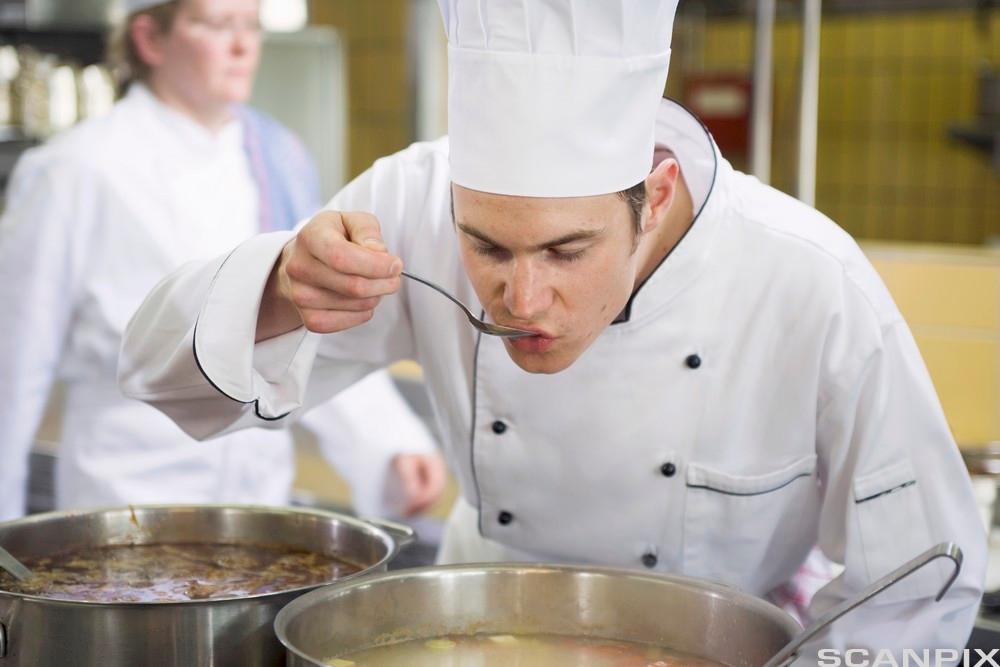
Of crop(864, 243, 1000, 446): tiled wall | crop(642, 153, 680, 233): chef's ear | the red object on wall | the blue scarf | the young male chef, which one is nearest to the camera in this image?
the young male chef

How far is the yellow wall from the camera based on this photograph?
18.5 feet

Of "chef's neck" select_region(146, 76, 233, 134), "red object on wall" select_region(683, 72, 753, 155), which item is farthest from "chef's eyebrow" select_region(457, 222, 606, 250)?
"red object on wall" select_region(683, 72, 753, 155)

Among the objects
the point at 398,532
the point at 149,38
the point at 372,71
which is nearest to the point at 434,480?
the point at 398,532

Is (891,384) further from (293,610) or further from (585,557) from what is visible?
(293,610)

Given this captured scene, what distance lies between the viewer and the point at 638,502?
5.15 feet

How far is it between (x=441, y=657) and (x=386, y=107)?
499cm

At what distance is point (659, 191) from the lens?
1375mm

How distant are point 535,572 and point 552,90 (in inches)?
18.7

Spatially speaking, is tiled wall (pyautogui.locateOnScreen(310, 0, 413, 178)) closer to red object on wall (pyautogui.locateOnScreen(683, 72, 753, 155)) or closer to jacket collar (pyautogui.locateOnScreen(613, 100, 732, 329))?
red object on wall (pyautogui.locateOnScreen(683, 72, 753, 155))

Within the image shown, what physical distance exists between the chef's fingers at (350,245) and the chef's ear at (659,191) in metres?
0.29

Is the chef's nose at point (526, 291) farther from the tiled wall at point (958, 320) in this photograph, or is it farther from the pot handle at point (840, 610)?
the tiled wall at point (958, 320)

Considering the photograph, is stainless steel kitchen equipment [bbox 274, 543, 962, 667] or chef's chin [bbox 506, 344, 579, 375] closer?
stainless steel kitchen equipment [bbox 274, 543, 962, 667]

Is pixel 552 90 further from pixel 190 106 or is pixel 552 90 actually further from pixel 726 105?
pixel 726 105

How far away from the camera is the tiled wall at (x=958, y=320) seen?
3.83m
